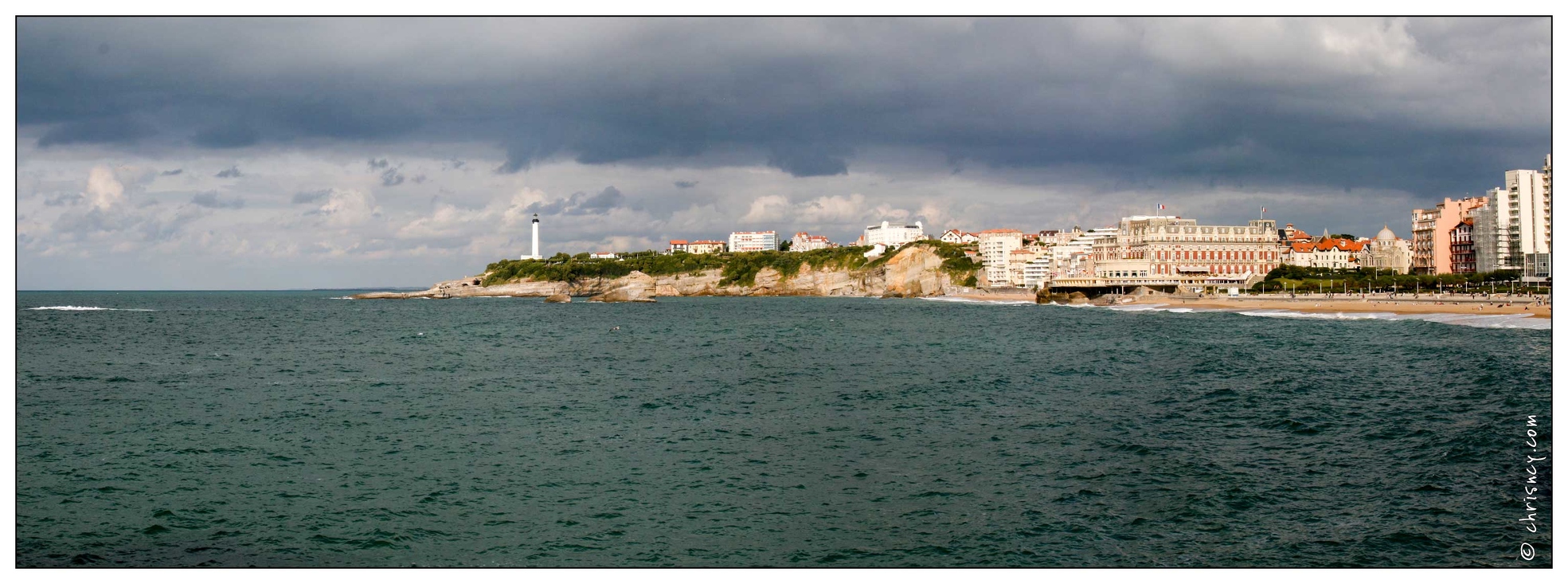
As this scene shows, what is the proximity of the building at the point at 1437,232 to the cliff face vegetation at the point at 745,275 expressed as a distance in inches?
2842

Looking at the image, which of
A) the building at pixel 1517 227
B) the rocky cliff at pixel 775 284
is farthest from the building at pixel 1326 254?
the rocky cliff at pixel 775 284

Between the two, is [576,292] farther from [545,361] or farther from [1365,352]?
[1365,352]

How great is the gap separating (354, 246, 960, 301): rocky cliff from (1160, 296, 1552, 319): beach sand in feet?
187

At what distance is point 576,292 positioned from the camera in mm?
177125

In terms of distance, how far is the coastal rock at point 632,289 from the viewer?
13975cm

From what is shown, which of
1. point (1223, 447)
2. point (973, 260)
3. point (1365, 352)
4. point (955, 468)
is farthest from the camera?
point (973, 260)

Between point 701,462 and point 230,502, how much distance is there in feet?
26.6

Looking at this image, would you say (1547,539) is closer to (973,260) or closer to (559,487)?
(559,487)

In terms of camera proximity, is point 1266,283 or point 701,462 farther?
point 1266,283

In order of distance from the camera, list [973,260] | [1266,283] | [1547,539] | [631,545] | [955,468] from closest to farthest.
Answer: [1547,539] → [631,545] → [955,468] → [1266,283] → [973,260]

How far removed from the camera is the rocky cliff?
166 metres

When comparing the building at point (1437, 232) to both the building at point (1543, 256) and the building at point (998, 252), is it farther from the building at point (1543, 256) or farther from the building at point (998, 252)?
the building at point (998, 252)

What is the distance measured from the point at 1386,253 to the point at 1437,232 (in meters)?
9.16

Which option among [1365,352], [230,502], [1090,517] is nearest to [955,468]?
[1090,517]
